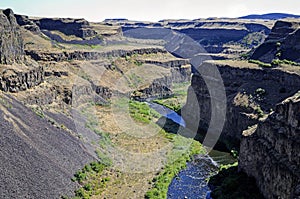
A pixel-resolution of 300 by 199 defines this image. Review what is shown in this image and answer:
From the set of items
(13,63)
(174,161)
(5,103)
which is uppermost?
(13,63)

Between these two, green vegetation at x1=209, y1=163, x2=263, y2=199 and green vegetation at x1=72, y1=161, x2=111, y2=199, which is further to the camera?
green vegetation at x1=72, y1=161, x2=111, y2=199

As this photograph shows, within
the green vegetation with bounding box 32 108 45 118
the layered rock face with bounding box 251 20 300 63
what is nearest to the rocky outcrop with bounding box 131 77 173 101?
the layered rock face with bounding box 251 20 300 63

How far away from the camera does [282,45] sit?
116m

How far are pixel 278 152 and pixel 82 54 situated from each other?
8676cm

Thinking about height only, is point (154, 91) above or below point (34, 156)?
below

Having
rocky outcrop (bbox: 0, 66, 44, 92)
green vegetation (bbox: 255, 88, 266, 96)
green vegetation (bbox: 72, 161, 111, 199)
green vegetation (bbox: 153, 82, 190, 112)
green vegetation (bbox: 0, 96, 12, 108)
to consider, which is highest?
rocky outcrop (bbox: 0, 66, 44, 92)

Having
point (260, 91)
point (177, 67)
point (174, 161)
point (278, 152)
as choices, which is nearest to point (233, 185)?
point (278, 152)

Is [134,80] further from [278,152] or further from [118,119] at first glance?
[278,152]

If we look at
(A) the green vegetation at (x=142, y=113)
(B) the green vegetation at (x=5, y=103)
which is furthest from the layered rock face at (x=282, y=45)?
(B) the green vegetation at (x=5, y=103)

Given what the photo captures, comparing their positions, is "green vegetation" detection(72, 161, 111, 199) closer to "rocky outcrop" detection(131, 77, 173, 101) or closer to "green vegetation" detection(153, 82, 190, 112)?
"green vegetation" detection(153, 82, 190, 112)

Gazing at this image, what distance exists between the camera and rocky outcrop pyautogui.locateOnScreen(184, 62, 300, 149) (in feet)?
236

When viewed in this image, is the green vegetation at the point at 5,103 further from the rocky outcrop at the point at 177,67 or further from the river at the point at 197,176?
the rocky outcrop at the point at 177,67

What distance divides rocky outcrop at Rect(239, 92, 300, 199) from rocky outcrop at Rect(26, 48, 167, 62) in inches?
2547

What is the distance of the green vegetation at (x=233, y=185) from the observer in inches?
1831
